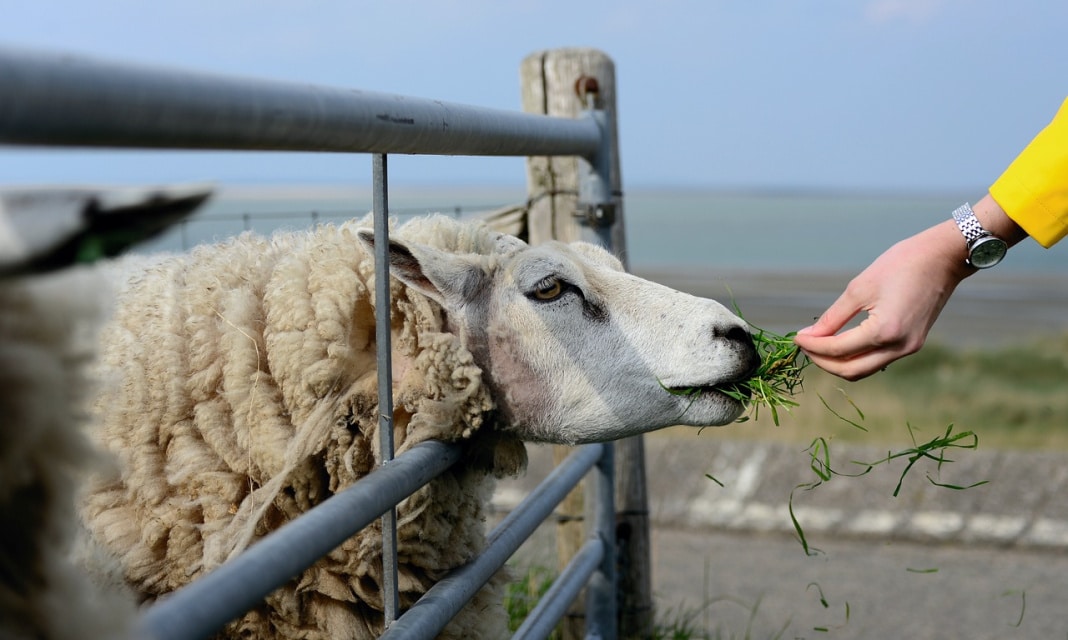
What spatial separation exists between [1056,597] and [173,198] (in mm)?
4822

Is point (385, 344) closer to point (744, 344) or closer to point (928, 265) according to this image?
point (744, 344)

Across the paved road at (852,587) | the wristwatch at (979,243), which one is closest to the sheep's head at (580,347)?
the wristwatch at (979,243)

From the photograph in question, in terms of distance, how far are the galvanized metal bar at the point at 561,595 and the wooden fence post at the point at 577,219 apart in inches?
16.4

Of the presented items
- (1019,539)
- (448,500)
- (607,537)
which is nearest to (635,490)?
(607,537)

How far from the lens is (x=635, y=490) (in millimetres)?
3893

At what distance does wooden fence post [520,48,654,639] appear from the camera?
3.57 m

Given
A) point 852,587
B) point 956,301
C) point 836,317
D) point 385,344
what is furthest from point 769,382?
point 956,301

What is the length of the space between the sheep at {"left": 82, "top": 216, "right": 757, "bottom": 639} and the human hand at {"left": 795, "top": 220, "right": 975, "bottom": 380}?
25 centimetres

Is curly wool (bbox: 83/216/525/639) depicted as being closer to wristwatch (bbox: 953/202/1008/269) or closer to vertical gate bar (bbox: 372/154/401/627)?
vertical gate bar (bbox: 372/154/401/627)

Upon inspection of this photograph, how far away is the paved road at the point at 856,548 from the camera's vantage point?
4543 millimetres

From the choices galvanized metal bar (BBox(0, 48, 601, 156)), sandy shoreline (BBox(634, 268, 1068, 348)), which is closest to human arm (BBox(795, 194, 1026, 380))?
galvanized metal bar (BBox(0, 48, 601, 156))

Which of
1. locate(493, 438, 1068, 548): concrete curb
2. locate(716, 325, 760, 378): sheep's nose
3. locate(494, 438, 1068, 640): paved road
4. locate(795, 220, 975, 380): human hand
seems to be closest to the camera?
locate(795, 220, 975, 380): human hand

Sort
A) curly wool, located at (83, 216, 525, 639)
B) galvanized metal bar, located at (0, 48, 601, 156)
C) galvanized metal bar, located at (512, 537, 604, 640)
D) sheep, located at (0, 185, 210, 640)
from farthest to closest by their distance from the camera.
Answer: galvanized metal bar, located at (512, 537, 604, 640)
curly wool, located at (83, 216, 525, 639)
sheep, located at (0, 185, 210, 640)
galvanized metal bar, located at (0, 48, 601, 156)

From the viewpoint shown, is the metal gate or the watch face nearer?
the metal gate
